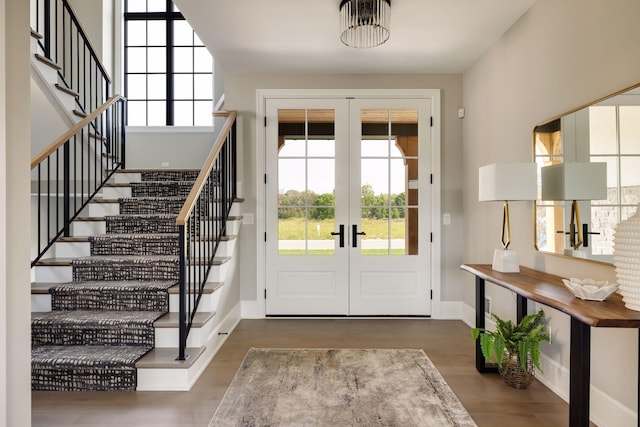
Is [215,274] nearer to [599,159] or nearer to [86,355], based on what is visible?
[86,355]

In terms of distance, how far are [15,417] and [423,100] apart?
411 cm

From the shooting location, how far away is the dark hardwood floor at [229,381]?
229cm

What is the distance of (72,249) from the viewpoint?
12.3 feet

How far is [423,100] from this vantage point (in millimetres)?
4395

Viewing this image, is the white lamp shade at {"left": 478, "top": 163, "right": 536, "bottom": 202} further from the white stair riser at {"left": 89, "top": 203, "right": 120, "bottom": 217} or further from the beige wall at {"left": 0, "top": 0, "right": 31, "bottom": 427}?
the white stair riser at {"left": 89, "top": 203, "right": 120, "bottom": 217}

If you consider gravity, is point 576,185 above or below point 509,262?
above

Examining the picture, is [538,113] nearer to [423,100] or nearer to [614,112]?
[614,112]

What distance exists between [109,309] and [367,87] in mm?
3179

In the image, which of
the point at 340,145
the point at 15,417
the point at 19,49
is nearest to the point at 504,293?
the point at 340,145

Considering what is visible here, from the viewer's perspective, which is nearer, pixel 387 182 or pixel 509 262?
pixel 509 262

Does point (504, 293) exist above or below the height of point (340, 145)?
below

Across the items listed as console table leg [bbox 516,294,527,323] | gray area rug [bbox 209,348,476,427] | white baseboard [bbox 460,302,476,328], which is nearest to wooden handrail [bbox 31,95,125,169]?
gray area rug [bbox 209,348,476,427]

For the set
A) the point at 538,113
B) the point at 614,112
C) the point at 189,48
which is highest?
the point at 189,48

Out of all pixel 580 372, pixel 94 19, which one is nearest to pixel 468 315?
pixel 580 372
